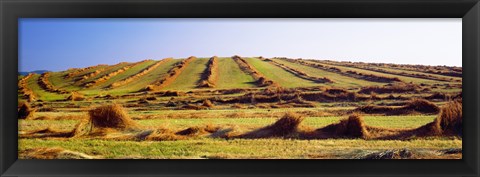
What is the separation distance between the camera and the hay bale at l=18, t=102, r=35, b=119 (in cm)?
495

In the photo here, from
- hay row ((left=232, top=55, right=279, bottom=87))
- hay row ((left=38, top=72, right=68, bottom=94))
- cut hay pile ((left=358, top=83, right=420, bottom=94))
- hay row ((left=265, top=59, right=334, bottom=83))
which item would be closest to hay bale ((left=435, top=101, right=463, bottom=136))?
cut hay pile ((left=358, top=83, right=420, bottom=94))

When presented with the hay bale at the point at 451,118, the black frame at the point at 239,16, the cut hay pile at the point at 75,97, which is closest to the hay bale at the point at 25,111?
the black frame at the point at 239,16

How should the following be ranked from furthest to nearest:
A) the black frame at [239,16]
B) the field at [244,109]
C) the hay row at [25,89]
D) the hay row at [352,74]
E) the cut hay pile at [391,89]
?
the cut hay pile at [391,89] < the hay row at [352,74] < the field at [244,109] < the hay row at [25,89] < the black frame at [239,16]

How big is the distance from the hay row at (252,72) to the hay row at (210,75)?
0.30 meters

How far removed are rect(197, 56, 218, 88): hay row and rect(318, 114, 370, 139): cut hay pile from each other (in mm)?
1588

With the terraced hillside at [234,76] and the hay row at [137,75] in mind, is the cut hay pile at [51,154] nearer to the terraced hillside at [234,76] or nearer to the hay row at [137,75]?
the terraced hillside at [234,76]

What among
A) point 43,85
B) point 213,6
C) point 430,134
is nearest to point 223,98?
point 213,6

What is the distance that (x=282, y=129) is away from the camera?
222 inches

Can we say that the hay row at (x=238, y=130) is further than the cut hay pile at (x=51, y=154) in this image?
Yes

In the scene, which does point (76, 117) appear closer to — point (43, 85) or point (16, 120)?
point (43, 85)

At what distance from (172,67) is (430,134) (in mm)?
3501

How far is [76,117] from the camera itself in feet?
18.6

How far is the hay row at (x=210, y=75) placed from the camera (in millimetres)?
5680

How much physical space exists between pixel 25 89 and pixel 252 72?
112 inches
